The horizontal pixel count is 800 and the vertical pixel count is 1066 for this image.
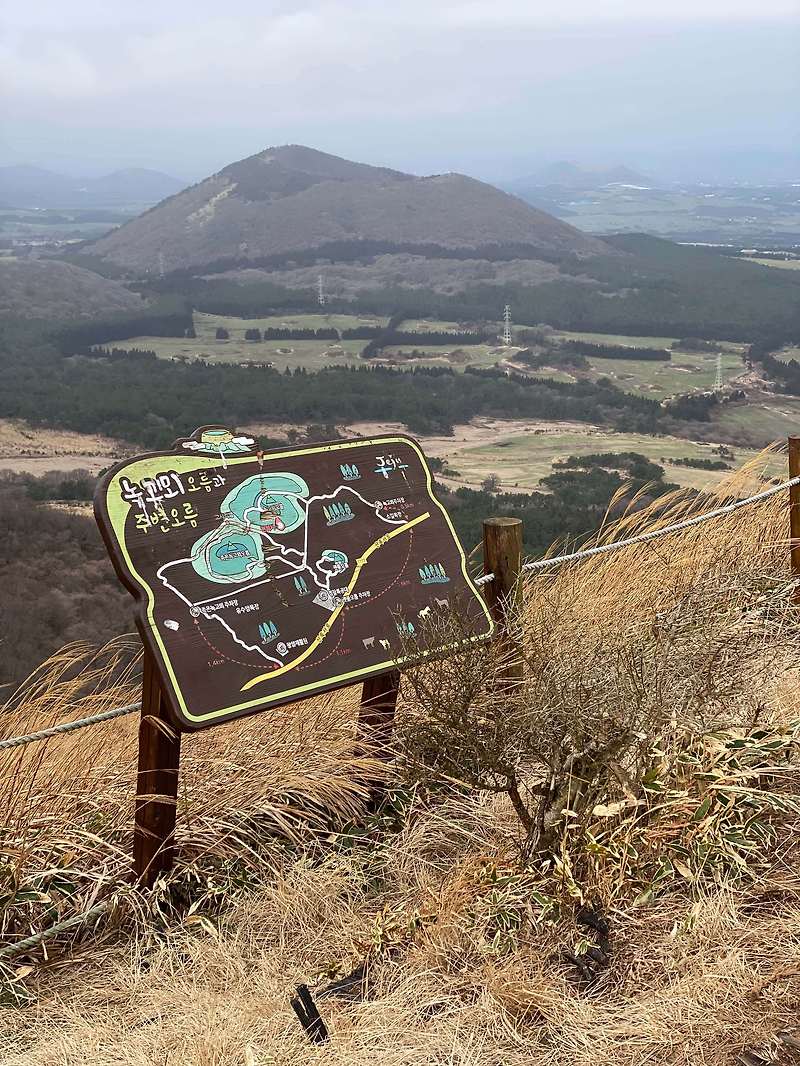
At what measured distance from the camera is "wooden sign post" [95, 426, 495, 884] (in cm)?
242

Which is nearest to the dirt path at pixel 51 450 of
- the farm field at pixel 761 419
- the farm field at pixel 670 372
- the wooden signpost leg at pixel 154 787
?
the farm field at pixel 761 419

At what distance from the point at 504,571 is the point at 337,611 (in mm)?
671

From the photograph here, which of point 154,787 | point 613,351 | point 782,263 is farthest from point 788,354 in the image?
point 154,787

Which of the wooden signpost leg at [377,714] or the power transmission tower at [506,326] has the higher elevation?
the wooden signpost leg at [377,714]

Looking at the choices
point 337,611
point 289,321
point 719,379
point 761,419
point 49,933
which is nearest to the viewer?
point 49,933

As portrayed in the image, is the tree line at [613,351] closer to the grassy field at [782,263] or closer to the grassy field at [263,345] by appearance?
the grassy field at [263,345]

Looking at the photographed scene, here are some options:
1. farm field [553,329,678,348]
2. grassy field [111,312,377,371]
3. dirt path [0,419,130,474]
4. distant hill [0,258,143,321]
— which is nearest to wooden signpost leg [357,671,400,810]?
dirt path [0,419,130,474]

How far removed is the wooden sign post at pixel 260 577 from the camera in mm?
2418

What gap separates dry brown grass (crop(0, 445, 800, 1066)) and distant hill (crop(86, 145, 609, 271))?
106m

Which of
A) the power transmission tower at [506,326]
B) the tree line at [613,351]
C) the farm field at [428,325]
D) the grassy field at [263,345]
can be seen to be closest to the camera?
the tree line at [613,351]

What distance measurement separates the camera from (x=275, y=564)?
2.62m

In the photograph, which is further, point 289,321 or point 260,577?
point 289,321

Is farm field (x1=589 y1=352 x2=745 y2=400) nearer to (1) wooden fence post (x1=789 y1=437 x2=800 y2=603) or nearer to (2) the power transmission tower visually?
(2) the power transmission tower

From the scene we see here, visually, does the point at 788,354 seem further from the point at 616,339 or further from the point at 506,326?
the point at 506,326
